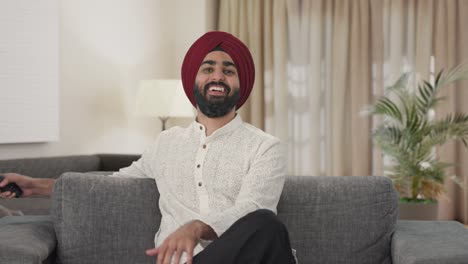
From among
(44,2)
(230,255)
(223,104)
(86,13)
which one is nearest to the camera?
(230,255)

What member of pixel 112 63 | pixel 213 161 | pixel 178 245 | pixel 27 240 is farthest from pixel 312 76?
pixel 178 245

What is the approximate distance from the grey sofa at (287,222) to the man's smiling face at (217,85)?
33 cm

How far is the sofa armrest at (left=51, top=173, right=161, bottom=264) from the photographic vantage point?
253 cm

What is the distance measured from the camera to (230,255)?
2010 mm

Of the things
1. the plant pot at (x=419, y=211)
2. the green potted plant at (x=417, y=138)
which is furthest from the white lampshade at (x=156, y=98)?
the plant pot at (x=419, y=211)

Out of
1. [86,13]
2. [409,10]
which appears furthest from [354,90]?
[86,13]

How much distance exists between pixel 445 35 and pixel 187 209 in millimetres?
4663

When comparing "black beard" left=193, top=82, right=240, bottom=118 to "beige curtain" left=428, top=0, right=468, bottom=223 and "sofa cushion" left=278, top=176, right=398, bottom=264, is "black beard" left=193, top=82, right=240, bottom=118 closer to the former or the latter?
"sofa cushion" left=278, top=176, right=398, bottom=264

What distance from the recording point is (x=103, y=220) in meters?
2.55

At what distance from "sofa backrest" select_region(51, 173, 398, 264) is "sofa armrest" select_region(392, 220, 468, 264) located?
3.6 inches

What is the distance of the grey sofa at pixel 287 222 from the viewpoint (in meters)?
2.53

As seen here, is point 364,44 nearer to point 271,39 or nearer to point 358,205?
point 271,39

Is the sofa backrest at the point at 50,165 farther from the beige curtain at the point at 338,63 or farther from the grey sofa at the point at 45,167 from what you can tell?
the beige curtain at the point at 338,63

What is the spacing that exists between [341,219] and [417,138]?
11.5 ft
